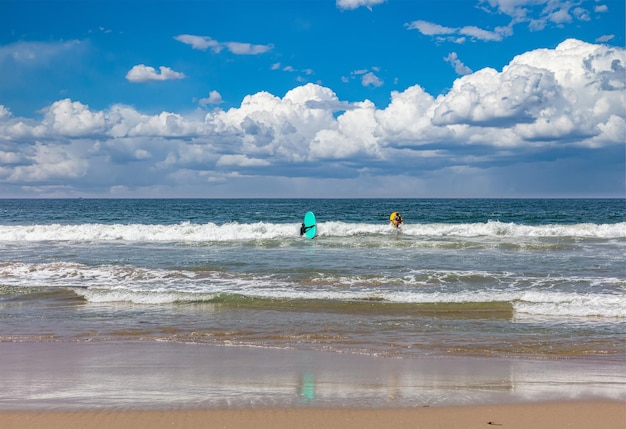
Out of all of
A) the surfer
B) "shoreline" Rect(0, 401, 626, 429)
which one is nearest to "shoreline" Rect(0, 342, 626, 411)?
"shoreline" Rect(0, 401, 626, 429)

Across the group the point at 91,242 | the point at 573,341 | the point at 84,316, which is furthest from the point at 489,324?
the point at 91,242

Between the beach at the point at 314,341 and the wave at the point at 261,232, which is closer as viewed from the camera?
the beach at the point at 314,341

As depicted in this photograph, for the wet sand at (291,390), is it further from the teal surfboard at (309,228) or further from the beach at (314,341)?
the teal surfboard at (309,228)

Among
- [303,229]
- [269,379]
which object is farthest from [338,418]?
[303,229]

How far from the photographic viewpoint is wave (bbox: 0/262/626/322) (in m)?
12.6

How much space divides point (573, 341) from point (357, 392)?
4.85 m

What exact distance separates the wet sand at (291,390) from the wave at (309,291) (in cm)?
434

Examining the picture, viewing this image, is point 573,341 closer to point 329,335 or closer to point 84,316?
point 329,335

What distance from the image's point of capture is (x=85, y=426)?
17.8 ft

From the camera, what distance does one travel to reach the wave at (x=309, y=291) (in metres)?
12.6

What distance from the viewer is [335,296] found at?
45.7ft

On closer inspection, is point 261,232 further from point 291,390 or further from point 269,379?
point 291,390

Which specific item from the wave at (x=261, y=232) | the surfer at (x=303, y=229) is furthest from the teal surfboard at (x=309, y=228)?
the wave at (x=261, y=232)

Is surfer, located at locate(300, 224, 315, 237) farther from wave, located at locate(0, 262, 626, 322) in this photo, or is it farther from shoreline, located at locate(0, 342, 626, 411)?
shoreline, located at locate(0, 342, 626, 411)
